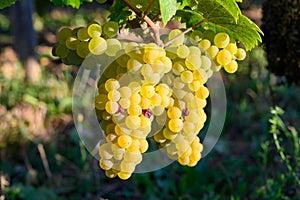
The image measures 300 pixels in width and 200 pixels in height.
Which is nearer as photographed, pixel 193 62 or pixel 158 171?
pixel 193 62

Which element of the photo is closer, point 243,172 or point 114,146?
point 114,146

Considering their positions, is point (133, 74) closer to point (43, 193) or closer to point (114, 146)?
point (114, 146)

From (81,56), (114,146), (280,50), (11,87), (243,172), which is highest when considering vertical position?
(81,56)

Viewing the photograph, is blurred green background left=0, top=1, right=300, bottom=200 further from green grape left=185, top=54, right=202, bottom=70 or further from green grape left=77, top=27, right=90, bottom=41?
green grape left=77, top=27, right=90, bottom=41

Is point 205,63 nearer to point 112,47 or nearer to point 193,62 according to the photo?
point 193,62

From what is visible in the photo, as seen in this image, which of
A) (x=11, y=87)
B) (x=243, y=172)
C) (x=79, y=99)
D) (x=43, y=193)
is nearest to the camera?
(x=43, y=193)

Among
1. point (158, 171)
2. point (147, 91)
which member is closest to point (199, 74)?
point (147, 91)

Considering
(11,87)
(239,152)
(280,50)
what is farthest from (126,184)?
(11,87)
